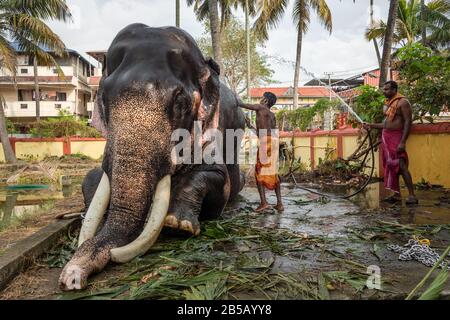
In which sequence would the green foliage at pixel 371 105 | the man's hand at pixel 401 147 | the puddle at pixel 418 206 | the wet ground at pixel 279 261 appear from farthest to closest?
the green foliage at pixel 371 105
the man's hand at pixel 401 147
the puddle at pixel 418 206
the wet ground at pixel 279 261

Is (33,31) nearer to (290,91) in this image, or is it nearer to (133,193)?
(133,193)

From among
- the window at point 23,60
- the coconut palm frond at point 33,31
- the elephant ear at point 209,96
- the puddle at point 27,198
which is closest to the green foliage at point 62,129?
the coconut palm frond at point 33,31

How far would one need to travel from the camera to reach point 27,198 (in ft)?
34.4

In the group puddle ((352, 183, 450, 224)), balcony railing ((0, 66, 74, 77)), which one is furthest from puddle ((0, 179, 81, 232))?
balcony railing ((0, 66, 74, 77))

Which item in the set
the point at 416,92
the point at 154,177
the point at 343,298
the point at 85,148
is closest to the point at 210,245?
the point at 154,177

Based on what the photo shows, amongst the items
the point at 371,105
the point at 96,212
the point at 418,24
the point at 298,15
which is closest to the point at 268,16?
the point at 298,15

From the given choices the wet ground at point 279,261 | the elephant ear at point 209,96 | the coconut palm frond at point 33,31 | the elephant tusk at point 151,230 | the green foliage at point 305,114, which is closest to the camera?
the wet ground at point 279,261

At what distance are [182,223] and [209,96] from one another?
138 centimetres

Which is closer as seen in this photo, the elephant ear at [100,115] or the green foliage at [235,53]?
the elephant ear at [100,115]

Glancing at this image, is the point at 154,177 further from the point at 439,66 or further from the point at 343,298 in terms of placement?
the point at 439,66

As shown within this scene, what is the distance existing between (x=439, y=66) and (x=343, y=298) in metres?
6.54

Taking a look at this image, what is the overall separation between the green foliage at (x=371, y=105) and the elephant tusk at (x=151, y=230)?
6.53m

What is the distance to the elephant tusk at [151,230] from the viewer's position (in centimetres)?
322

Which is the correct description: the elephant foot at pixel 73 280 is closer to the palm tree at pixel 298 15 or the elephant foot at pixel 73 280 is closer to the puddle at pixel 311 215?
the puddle at pixel 311 215
